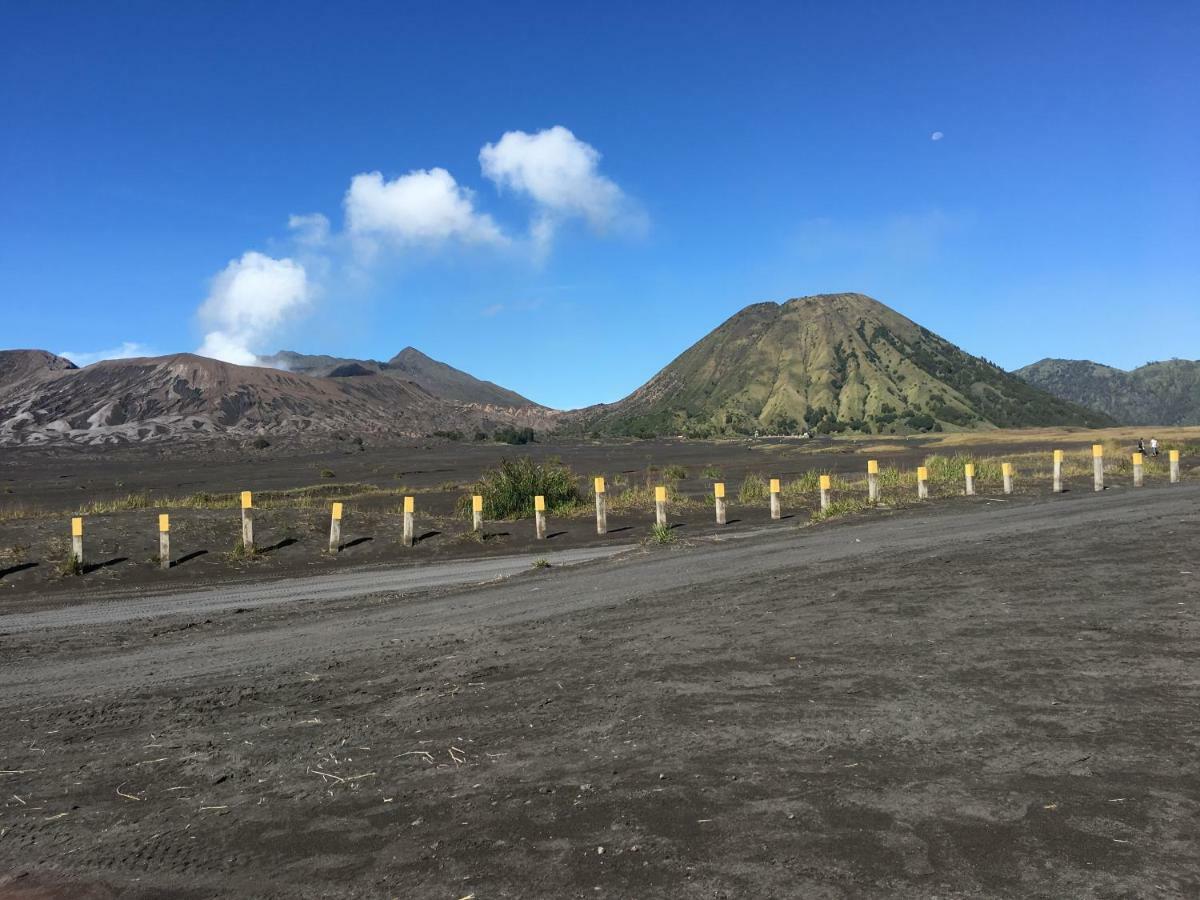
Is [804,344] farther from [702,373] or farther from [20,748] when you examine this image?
[20,748]

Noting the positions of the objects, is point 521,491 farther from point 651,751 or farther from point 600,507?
point 651,751

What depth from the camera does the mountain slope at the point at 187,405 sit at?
301ft

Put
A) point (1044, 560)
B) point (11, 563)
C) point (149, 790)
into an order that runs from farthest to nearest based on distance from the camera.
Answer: point (11, 563)
point (1044, 560)
point (149, 790)

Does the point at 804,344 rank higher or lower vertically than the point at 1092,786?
higher

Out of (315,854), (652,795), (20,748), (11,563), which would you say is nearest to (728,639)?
(652,795)

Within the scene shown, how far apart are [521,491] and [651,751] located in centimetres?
2446

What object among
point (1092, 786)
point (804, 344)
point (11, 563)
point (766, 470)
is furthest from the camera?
point (804, 344)

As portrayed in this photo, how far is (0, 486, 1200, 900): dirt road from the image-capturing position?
3.86 m

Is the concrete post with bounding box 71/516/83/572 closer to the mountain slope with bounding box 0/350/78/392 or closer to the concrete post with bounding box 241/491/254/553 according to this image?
the concrete post with bounding box 241/491/254/553

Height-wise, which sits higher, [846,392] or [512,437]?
[846,392]

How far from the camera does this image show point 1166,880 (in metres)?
3.47

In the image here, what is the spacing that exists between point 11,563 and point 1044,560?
20.5 m

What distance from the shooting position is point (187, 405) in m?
106

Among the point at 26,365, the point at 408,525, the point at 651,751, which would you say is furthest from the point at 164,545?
the point at 26,365
